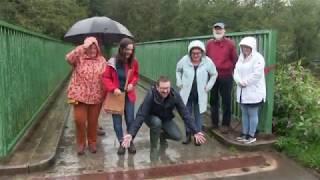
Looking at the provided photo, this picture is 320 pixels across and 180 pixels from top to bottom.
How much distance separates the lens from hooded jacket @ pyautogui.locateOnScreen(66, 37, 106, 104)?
6.31 metres

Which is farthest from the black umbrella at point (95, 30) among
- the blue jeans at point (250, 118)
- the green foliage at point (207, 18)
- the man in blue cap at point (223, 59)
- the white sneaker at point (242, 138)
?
the green foliage at point (207, 18)

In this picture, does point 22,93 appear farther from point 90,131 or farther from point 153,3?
point 153,3

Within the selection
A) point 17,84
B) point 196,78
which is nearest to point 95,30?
point 17,84

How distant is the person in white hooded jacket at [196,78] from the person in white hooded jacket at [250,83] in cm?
41

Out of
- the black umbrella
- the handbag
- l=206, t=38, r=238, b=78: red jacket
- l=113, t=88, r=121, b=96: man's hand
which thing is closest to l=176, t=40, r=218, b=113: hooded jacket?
l=206, t=38, r=238, b=78: red jacket

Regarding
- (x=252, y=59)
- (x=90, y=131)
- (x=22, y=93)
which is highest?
(x=252, y=59)

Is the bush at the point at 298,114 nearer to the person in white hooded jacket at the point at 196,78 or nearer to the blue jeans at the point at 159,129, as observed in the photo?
the person in white hooded jacket at the point at 196,78

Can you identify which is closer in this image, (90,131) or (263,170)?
(263,170)

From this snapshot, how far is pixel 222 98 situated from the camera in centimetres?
736

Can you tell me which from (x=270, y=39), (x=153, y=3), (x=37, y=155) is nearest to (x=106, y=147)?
(x=37, y=155)

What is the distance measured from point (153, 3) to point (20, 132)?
149ft

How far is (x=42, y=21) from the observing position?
24406 millimetres

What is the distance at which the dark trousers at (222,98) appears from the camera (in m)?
7.25

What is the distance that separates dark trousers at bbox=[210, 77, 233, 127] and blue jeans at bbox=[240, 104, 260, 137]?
1.79 feet
